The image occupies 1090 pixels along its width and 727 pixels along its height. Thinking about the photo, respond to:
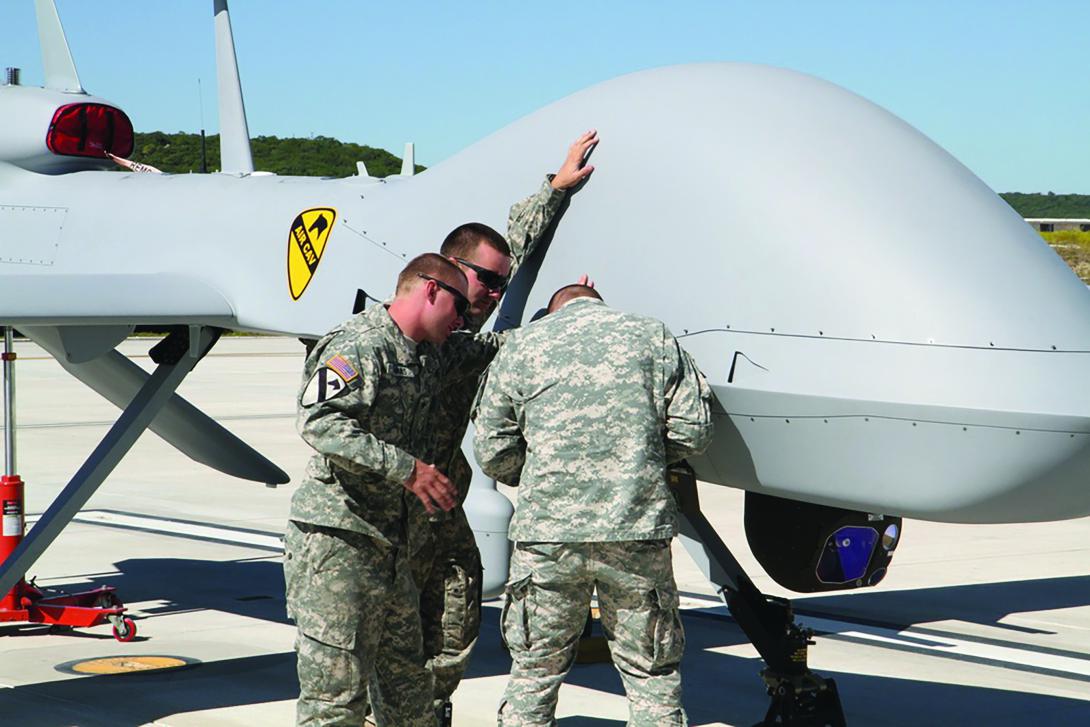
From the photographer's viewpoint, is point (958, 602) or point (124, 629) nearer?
point (124, 629)

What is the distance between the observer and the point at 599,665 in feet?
25.1

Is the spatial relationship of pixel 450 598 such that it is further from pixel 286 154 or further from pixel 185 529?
pixel 286 154

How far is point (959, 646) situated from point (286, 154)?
77.8 m

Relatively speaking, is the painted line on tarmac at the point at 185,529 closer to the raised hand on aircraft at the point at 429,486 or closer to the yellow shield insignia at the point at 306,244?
the yellow shield insignia at the point at 306,244

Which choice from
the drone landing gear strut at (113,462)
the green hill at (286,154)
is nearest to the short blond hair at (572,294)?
the drone landing gear strut at (113,462)

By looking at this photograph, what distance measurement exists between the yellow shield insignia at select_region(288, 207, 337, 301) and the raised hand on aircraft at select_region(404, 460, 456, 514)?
218 centimetres

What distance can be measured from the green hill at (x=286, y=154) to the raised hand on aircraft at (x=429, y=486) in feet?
240

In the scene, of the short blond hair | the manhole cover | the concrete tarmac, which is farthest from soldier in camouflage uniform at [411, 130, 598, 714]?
the manhole cover

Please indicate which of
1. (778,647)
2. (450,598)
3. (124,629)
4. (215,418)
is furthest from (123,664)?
(215,418)

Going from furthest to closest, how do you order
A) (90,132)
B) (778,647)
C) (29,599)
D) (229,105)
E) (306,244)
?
(229,105), (90,132), (29,599), (306,244), (778,647)

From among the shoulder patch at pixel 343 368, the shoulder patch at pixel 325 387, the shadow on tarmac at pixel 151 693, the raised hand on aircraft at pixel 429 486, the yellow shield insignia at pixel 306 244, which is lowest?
the shadow on tarmac at pixel 151 693

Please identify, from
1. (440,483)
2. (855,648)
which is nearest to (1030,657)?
(855,648)

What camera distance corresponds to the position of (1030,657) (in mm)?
7965

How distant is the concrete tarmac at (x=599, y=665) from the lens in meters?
6.81
